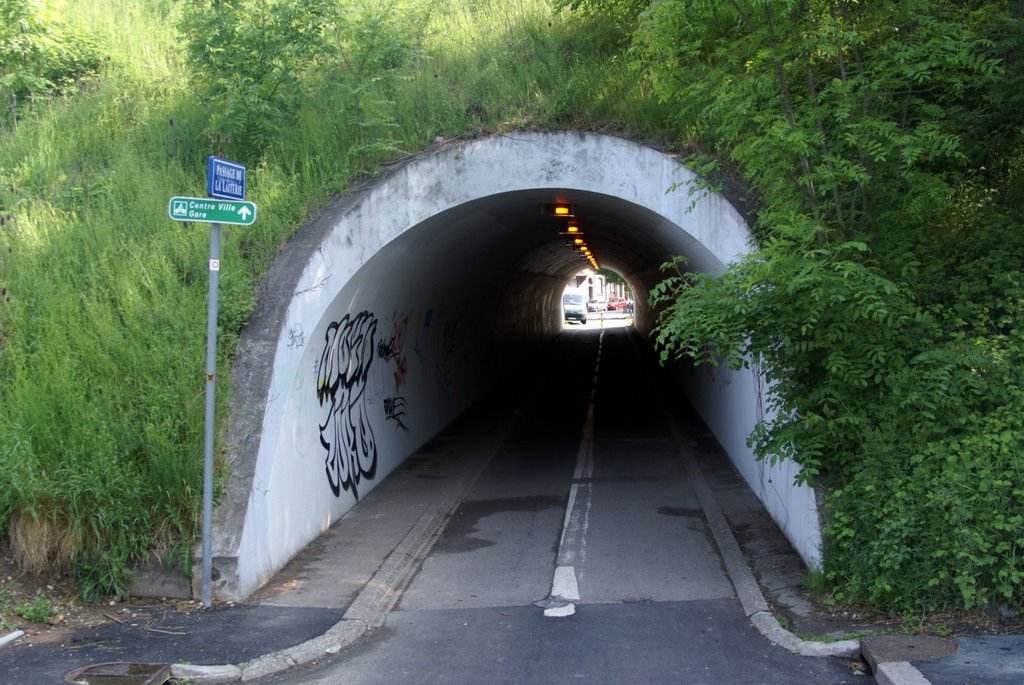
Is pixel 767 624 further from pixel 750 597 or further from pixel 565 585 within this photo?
pixel 565 585

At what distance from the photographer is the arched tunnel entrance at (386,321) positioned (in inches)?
309

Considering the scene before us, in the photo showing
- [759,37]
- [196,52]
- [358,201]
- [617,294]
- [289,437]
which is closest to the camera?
[759,37]

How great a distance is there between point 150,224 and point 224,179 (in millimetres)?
3008

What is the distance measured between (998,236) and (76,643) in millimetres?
8018

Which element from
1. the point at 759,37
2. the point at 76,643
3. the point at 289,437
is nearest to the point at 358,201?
the point at 289,437

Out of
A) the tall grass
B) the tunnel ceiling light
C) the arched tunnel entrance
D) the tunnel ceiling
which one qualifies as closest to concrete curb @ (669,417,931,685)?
the arched tunnel entrance

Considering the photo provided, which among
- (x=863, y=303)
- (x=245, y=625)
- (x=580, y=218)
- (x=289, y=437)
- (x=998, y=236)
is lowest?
(x=245, y=625)

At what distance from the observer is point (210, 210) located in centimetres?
693

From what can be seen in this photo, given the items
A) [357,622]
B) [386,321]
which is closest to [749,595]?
[357,622]

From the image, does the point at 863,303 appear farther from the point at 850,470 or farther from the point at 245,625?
the point at 245,625

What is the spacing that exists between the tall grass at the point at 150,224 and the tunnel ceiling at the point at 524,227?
100cm

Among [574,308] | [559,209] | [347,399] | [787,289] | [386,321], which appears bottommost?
[347,399]

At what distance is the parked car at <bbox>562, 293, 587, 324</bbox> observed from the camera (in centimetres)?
5988

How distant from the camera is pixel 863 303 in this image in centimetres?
643
